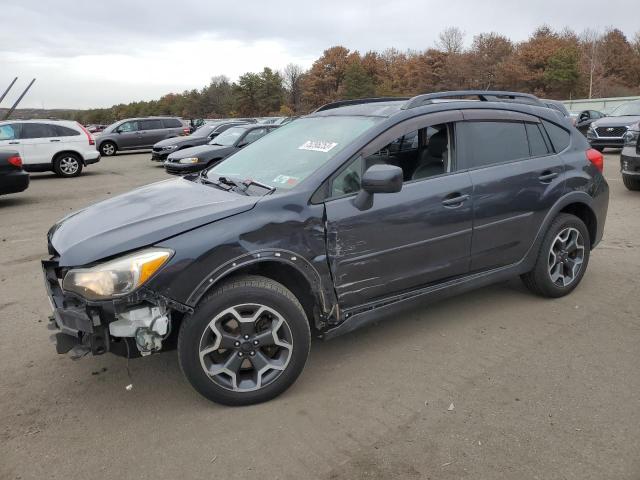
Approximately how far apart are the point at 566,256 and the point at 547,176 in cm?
74

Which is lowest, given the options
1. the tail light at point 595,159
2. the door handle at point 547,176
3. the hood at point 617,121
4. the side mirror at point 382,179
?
the hood at point 617,121

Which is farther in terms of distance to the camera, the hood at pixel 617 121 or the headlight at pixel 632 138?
the hood at pixel 617 121

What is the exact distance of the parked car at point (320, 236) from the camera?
9.04ft

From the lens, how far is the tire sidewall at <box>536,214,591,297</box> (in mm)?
4211

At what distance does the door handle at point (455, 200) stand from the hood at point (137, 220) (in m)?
1.36

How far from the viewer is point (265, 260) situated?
292cm

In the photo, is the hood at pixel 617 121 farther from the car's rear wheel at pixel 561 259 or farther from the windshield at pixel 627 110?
the car's rear wheel at pixel 561 259

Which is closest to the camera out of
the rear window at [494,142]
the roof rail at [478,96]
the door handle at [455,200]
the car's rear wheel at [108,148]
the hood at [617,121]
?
the door handle at [455,200]

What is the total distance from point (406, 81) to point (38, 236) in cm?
6994

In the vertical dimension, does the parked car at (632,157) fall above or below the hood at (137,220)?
below

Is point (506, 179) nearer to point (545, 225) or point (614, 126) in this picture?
point (545, 225)

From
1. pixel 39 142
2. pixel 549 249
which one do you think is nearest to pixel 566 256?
pixel 549 249

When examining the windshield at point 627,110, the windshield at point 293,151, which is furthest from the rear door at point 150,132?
the windshield at point 293,151

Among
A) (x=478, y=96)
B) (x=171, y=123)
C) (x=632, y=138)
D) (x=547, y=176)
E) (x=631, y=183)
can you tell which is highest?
(x=478, y=96)
